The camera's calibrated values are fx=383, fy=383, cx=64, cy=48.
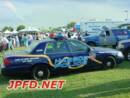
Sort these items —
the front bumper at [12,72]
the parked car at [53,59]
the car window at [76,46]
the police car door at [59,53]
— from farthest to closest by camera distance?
the car window at [76,46]
the police car door at [59,53]
the parked car at [53,59]
the front bumper at [12,72]

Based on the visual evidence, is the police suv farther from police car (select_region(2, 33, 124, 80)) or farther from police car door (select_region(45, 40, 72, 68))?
police car door (select_region(45, 40, 72, 68))

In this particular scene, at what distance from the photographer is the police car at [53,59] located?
44.7 ft

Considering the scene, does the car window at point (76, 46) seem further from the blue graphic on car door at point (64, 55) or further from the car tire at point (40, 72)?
the car tire at point (40, 72)

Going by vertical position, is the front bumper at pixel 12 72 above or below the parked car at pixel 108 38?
above

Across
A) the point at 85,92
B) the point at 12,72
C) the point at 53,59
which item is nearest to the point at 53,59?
the point at 53,59

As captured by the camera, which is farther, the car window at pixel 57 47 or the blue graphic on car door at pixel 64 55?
the car window at pixel 57 47

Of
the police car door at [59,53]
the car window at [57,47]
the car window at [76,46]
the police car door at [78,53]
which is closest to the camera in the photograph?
the police car door at [59,53]

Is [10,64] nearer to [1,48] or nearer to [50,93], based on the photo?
[50,93]

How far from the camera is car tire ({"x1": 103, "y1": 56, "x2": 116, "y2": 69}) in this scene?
15.1m

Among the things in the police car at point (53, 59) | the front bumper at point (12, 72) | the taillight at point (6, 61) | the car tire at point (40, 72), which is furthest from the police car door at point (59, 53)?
the taillight at point (6, 61)

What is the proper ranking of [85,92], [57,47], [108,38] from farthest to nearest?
[108,38], [57,47], [85,92]

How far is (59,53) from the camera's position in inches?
558

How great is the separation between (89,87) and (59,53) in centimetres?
283

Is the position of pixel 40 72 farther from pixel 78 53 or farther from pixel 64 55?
pixel 78 53
